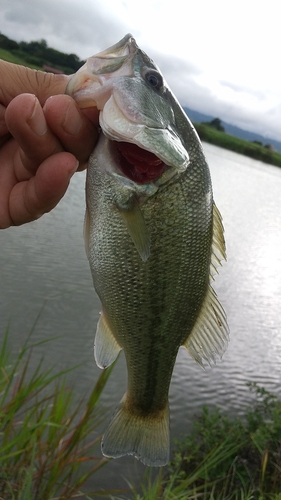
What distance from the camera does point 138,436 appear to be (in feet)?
7.64

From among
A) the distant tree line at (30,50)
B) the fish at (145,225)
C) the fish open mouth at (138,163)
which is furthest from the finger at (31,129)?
the distant tree line at (30,50)

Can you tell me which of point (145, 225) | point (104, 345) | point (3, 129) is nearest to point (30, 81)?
point (3, 129)

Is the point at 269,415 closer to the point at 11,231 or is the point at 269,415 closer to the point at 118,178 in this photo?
the point at 118,178

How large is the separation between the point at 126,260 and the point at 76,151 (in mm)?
606

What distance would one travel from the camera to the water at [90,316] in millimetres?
7024

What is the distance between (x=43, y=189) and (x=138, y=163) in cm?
55

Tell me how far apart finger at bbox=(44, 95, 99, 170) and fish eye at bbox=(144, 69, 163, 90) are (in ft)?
0.90

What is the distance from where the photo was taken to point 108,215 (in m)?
1.92

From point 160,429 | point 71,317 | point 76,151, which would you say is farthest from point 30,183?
point 71,317

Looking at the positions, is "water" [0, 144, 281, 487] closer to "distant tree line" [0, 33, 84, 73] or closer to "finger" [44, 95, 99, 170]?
"finger" [44, 95, 99, 170]

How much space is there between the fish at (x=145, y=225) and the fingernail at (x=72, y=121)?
0.05m

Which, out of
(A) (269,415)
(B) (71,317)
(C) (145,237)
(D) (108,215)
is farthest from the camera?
(B) (71,317)

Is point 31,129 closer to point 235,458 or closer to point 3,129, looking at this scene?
point 3,129

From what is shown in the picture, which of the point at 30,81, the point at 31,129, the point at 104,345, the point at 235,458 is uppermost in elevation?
the point at 30,81
